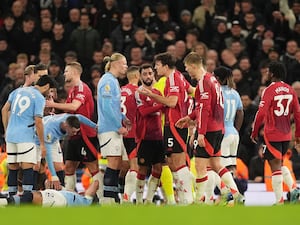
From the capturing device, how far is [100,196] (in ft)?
55.6

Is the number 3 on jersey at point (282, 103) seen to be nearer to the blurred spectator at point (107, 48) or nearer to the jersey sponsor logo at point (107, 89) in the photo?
the jersey sponsor logo at point (107, 89)

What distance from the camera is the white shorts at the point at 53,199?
14.8 m

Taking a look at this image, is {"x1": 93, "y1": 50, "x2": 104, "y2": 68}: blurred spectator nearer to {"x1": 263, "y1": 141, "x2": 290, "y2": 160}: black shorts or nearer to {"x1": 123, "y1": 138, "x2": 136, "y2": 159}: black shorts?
{"x1": 123, "y1": 138, "x2": 136, "y2": 159}: black shorts

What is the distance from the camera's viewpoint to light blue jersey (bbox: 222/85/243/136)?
56.9 ft

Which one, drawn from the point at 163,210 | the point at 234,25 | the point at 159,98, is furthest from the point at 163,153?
the point at 234,25

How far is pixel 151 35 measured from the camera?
23.5 m

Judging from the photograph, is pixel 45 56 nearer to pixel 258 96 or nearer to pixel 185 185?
pixel 258 96

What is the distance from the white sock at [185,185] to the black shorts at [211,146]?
32 centimetres

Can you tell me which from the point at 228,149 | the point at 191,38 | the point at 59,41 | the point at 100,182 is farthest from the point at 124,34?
the point at 100,182

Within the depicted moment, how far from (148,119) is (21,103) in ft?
5.92

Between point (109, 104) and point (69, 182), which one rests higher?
point (109, 104)

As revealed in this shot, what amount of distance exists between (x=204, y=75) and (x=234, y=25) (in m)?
8.23

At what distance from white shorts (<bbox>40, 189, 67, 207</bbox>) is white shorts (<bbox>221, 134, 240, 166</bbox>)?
305cm

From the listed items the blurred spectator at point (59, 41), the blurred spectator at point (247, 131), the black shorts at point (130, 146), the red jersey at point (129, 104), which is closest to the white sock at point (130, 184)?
the black shorts at point (130, 146)
